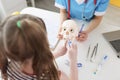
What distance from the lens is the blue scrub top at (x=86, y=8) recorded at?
1.04 m

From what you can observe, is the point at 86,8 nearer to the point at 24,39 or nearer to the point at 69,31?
the point at 69,31

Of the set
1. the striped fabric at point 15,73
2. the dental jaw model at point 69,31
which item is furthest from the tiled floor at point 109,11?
the striped fabric at point 15,73

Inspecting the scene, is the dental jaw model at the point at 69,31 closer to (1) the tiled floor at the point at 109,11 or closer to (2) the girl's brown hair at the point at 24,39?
(2) the girl's brown hair at the point at 24,39

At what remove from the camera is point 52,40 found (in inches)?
39.0

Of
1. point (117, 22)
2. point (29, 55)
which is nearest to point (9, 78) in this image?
point (29, 55)

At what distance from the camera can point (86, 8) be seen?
1.08 m

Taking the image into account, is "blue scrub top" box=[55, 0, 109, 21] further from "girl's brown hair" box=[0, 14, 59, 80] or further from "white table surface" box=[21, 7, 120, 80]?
"girl's brown hair" box=[0, 14, 59, 80]

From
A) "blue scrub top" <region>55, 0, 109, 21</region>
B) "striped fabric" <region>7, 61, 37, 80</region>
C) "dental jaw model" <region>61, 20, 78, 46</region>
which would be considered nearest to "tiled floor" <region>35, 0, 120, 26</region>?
"blue scrub top" <region>55, 0, 109, 21</region>

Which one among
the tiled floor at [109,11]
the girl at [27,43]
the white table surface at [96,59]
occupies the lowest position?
the tiled floor at [109,11]

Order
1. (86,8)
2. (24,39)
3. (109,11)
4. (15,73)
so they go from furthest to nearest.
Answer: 1. (109,11)
2. (86,8)
3. (15,73)
4. (24,39)

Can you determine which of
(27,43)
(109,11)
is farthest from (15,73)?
(109,11)

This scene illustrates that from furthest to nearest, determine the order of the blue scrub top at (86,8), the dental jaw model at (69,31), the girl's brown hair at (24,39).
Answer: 1. the blue scrub top at (86,8)
2. the dental jaw model at (69,31)
3. the girl's brown hair at (24,39)

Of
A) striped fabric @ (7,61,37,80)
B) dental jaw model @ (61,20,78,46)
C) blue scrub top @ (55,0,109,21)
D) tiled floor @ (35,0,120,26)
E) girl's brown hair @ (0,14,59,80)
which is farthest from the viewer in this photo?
tiled floor @ (35,0,120,26)

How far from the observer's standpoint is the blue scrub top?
1.04 m
